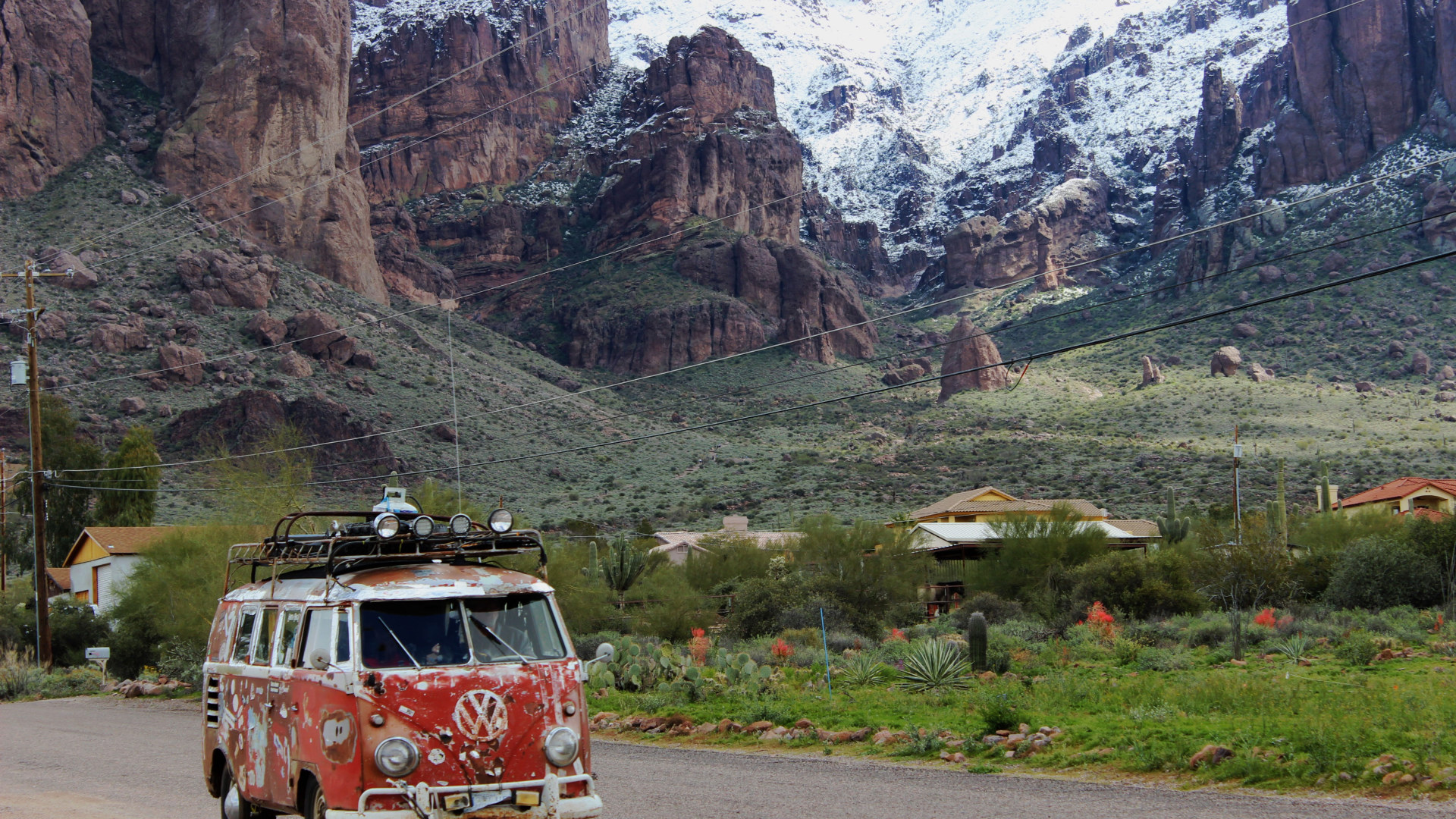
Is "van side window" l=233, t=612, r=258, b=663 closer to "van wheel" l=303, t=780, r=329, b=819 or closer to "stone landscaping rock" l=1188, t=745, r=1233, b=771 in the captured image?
"van wheel" l=303, t=780, r=329, b=819

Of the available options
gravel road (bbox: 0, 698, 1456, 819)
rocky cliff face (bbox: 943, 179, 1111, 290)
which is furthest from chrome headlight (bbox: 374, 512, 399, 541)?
A: rocky cliff face (bbox: 943, 179, 1111, 290)

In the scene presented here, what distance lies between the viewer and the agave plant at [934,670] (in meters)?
20.4

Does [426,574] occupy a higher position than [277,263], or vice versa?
[277,263]

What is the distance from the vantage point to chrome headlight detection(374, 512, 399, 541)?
31.8 feet

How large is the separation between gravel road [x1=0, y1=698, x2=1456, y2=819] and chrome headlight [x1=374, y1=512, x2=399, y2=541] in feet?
13.0

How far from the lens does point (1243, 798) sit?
448 inches

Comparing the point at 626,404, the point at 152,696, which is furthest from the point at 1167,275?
the point at 152,696

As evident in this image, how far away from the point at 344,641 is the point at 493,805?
165cm

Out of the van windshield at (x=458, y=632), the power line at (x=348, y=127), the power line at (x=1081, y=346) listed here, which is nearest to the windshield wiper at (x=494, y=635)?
the van windshield at (x=458, y=632)

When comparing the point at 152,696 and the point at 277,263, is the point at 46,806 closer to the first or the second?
the point at 152,696

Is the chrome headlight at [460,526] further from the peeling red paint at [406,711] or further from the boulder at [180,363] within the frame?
the boulder at [180,363]

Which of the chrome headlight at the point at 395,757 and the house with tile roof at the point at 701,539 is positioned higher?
the chrome headlight at the point at 395,757

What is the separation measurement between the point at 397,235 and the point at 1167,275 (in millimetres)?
90717

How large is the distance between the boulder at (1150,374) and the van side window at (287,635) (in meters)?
103
